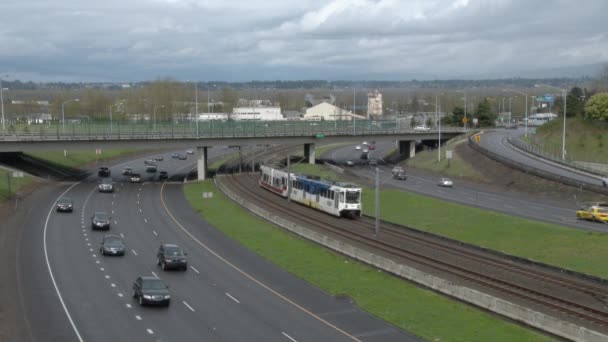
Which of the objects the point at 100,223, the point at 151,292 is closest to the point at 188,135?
the point at 100,223

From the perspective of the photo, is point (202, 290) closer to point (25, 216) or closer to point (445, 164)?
point (25, 216)

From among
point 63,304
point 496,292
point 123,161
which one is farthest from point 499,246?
point 123,161

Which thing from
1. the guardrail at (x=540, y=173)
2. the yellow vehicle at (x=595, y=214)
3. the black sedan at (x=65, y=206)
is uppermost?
the guardrail at (x=540, y=173)

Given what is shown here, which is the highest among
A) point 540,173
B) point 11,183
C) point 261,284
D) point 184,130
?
point 184,130

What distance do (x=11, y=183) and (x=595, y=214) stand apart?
184 ft

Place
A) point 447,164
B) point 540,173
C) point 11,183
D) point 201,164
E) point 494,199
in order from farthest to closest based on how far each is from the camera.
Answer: point 447,164, point 201,164, point 540,173, point 11,183, point 494,199

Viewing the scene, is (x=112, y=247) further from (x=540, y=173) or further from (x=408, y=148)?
(x=408, y=148)

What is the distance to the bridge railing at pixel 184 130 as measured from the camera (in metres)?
85.6

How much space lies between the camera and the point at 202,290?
35312 mm

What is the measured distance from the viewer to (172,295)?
112ft

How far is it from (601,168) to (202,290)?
62.5 metres

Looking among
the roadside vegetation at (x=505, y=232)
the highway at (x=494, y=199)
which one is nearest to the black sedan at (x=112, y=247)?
the roadside vegetation at (x=505, y=232)

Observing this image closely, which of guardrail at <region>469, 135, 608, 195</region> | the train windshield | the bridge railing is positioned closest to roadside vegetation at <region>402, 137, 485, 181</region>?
guardrail at <region>469, 135, 608, 195</region>

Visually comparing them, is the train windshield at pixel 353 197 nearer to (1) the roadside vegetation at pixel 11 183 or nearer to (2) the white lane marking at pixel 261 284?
(2) the white lane marking at pixel 261 284
